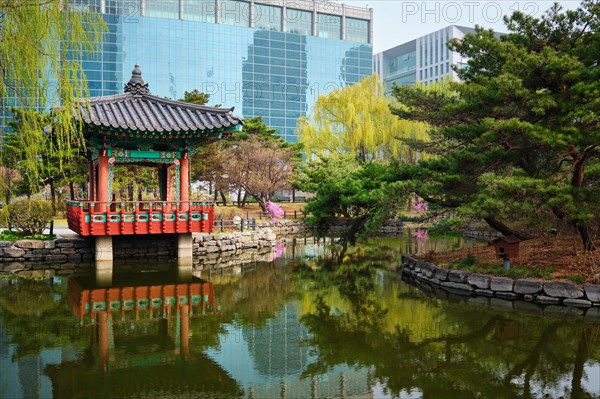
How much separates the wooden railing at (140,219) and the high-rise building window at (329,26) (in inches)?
2398

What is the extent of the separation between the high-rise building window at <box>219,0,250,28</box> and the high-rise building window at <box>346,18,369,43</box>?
15.2m

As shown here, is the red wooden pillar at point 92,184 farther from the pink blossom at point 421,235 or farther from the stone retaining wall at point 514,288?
the pink blossom at point 421,235

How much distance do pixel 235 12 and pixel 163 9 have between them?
941 cm

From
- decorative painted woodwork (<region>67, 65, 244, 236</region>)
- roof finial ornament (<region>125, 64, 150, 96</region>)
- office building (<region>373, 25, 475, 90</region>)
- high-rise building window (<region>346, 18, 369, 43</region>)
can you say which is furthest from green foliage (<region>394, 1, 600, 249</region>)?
high-rise building window (<region>346, 18, 369, 43</region>)

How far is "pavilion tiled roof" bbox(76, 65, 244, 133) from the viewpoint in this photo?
14.0 m

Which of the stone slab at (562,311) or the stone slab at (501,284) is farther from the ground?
the stone slab at (501,284)

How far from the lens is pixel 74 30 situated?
723 centimetres

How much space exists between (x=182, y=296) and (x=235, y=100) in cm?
5750

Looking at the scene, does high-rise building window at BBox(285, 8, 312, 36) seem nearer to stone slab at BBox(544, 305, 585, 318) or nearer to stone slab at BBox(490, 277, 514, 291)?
stone slab at BBox(490, 277, 514, 291)

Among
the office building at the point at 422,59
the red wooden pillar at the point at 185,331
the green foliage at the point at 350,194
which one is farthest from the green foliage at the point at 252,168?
the office building at the point at 422,59

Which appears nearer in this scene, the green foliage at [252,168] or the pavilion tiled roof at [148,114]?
the pavilion tiled roof at [148,114]

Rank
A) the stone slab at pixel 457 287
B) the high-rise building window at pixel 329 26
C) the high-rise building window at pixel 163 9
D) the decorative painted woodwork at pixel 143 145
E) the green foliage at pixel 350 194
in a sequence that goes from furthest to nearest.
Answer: the high-rise building window at pixel 329 26, the high-rise building window at pixel 163 9, the decorative painted woodwork at pixel 143 145, the green foliage at pixel 350 194, the stone slab at pixel 457 287

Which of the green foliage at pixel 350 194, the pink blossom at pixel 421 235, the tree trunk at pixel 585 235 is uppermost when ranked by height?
the green foliage at pixel 350 194

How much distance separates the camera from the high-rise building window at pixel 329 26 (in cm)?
7125
